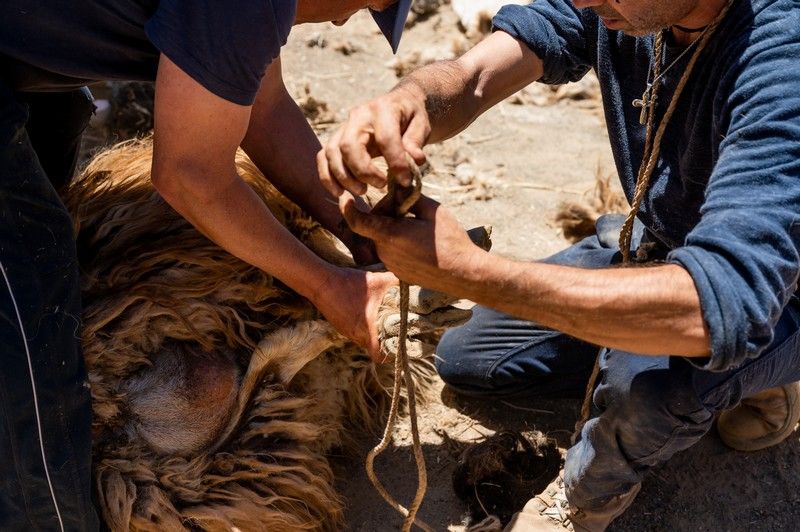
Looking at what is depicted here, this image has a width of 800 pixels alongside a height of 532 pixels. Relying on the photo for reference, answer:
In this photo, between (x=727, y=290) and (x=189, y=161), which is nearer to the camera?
(x=727, y=290)

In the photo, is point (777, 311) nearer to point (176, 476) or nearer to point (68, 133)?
point (176, 476)

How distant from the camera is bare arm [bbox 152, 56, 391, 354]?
2051 millimetres

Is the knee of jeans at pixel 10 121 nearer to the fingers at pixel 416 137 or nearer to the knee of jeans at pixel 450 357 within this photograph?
the fingers at pixel 416 137

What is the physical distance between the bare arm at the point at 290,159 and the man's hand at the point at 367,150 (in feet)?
2.58

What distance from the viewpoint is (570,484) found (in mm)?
2551

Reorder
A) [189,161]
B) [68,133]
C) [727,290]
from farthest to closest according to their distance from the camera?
[68,133] → [189,161] → [727,290]

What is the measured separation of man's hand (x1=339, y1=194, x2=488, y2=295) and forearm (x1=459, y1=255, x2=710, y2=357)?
1.2 inches

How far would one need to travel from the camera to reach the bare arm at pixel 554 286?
181cm

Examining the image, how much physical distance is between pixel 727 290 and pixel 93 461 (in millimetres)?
1636

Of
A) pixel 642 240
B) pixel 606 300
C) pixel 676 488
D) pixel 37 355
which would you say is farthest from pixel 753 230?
pixel 37 355

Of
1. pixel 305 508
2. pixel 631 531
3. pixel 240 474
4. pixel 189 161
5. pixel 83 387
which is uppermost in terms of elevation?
pixel 189 161

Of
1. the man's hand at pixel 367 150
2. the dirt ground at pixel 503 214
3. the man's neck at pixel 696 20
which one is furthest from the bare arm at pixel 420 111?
the dirt ground at pixel 503 214

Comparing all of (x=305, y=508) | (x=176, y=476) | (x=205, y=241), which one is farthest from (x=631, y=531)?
(x=205, y=241)

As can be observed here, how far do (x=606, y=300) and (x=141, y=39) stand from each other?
1207 millimetres
